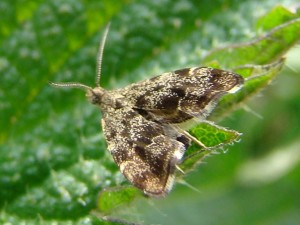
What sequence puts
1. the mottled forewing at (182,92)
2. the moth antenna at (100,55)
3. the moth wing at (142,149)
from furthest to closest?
the moth antenna at (100,55), the mottled forewing at (182,92), the moth wing at (142,149)

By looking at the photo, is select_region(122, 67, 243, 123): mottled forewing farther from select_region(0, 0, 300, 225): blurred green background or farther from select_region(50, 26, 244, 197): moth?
select_region(0, 0, 300, 225): blurred green background

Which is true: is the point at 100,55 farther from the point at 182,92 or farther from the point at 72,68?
the point at 182,92

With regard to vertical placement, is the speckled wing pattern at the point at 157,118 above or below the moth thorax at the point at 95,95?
above

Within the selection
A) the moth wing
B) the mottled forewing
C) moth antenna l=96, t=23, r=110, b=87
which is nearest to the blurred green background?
moth antenna l=96, t=23, r=110, b=87

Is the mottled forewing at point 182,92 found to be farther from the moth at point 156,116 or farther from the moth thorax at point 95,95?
the moth thorax at point 95,95

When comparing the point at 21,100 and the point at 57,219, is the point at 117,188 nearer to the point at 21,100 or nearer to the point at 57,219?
the point at 57,219

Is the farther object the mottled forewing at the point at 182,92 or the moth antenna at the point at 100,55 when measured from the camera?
the moth antenna at the point at 100,55

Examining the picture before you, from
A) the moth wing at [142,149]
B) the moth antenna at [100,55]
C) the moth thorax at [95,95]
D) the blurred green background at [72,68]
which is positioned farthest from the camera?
the moth antenna at [100,55]

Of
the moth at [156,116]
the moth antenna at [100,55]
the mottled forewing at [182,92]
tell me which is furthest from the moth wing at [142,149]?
the moth antenna at [100,55]

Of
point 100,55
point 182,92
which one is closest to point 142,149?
point 182,92
